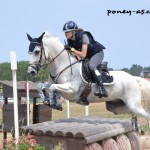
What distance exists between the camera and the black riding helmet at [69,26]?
679 centimetres

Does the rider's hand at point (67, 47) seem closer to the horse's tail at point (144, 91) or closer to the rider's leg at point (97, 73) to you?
the rider's leg at point (97, 73)

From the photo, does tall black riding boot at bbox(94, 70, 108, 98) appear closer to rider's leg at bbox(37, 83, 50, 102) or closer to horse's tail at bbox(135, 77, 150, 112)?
rider's leg at bbox(37, 83, 50, 102)

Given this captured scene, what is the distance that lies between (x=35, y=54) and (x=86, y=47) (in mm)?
791

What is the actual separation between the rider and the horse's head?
1.45ft

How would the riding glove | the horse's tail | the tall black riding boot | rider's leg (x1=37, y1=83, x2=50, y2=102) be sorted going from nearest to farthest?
rider's leg (x1=37, y1=83, x2=50, y2=102) → the riding glove → the tall black riding boot → the horse's tail

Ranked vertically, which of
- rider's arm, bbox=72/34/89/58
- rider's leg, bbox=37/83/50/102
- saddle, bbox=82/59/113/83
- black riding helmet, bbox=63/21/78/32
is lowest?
rider's leg, bbox=37/83/50/102

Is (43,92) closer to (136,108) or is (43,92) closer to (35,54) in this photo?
(35,54)

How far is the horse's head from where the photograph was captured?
21.7 ft

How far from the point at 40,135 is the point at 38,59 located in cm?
128

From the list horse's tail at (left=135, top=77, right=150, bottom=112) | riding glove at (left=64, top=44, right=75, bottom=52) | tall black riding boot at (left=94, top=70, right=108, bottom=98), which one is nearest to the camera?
riding glove at (left=64, top=44, right=75, bottom=52)

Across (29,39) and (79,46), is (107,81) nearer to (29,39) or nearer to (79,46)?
(79,46)

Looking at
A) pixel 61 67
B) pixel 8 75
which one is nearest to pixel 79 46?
pixel 61 67

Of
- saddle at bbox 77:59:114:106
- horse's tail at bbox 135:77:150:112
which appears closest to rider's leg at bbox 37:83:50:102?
saddle at bbox 77:59:114:106

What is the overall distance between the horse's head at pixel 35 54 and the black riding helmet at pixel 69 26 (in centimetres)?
40
